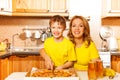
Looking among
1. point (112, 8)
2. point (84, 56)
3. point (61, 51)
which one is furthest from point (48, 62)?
point (112, 8)

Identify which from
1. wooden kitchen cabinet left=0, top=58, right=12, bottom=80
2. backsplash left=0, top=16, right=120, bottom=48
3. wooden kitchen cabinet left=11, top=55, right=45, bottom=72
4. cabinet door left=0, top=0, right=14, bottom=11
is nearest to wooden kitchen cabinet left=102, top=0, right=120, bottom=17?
backsplash left=0, top=16, right=120, bottom=48

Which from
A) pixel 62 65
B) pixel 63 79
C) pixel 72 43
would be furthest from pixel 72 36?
pixel 63 79

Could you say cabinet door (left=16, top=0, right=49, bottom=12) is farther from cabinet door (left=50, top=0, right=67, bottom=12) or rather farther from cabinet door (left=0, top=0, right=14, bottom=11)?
cabinet door (left=0, top=0, right=14, bottom=11)

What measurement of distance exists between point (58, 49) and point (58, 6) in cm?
162

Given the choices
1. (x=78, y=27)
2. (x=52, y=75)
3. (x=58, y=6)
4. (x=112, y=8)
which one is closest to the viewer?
(x=52, y=75)

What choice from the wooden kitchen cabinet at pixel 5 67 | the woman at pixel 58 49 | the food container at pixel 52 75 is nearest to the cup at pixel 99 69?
the food container at pixel 52 75

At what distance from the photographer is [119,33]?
376 cm

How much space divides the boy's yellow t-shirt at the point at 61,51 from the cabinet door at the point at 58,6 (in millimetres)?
1492

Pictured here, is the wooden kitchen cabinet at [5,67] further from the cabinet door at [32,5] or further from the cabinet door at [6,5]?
the cabinet door at [32,5]

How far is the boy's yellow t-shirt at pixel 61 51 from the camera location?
1.99m

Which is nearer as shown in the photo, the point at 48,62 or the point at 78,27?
the point at 48,62

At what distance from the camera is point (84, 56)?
2.04 metres

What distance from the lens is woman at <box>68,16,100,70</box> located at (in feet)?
6.66

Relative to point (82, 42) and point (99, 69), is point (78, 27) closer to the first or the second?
point (82, 42)
